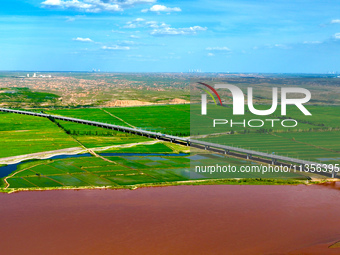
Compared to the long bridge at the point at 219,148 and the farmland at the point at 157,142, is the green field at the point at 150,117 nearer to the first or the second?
the farmland at the point at 157,142

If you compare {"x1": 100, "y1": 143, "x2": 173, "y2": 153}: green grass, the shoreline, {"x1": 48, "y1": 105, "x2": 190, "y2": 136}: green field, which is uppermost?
{"x1": 48, "y1": 105, "x2": 190, "y2": 136}: green field

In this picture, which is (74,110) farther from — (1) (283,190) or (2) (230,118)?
(1) (283,190)

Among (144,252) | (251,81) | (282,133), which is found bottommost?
(144,252)

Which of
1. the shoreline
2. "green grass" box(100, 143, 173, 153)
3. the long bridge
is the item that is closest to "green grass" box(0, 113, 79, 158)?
"green grass" box(100, 143, 173, 153)

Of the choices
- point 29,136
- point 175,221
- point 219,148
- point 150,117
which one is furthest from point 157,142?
point 175,221

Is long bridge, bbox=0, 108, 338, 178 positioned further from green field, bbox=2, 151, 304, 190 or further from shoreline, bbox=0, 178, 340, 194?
shoreline, bbox=0, 178, 340, 194

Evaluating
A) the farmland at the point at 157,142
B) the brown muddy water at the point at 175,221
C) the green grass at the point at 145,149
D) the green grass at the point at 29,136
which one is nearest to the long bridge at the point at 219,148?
the farmland at the point at 157,142

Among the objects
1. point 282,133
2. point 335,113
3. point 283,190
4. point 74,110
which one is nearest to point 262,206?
point 283,190

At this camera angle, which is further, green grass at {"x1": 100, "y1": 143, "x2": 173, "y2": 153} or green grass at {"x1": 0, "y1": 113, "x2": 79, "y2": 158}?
green grass at {"x1": 0, "y1": 113, "x2": 79, "y2": 158}
